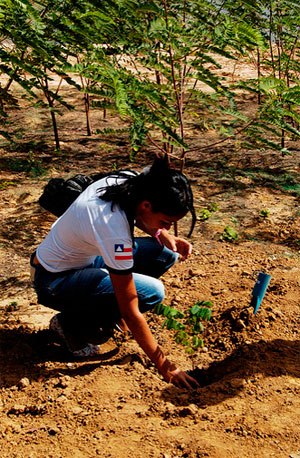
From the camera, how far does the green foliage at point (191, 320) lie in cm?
275

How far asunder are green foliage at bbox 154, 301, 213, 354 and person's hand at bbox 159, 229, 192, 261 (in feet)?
1.16

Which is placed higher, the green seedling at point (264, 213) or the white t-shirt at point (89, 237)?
the white t-shirt at point (89, 237)

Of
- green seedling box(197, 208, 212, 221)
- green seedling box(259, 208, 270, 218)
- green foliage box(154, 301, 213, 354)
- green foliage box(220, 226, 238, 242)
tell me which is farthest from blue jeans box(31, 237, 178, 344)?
green seedling box(259, 208, 270, 218)

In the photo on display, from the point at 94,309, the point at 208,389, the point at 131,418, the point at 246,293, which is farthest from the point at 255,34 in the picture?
the point at 131,418

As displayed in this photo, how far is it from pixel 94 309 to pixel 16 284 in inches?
41.7

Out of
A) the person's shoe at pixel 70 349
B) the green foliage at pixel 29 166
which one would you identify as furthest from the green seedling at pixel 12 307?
the green foliage at pixel 29 166

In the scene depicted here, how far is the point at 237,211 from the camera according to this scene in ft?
15.4

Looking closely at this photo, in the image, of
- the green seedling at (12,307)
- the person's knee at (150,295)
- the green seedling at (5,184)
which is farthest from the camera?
the green seedling at (5,184)

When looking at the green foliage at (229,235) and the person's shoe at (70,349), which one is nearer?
the person's shoe at (70,349)

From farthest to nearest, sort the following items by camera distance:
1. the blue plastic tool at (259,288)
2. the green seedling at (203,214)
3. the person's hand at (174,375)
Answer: the green seedling at (203,214) < the blue plastic tool at (259,288) < the person's hand at (174,375)

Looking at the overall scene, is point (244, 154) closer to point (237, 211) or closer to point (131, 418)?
point (237, 211)

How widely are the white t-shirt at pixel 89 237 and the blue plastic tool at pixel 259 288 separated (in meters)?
1.00

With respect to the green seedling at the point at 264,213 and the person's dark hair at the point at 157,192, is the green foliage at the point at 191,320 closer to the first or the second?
the person's dark hair at the point at 157,192

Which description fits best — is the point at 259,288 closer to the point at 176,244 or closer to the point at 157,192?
the point at 176,244
